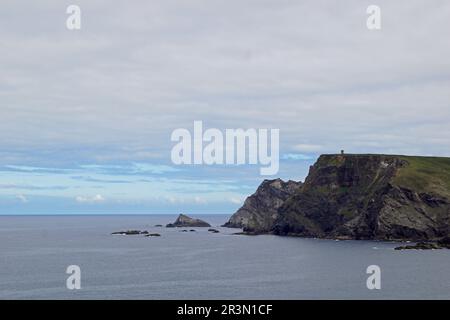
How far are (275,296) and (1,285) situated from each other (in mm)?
63857

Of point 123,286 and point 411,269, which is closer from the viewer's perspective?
point 123,286

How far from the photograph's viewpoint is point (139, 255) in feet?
616

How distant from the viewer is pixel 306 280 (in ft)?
431
